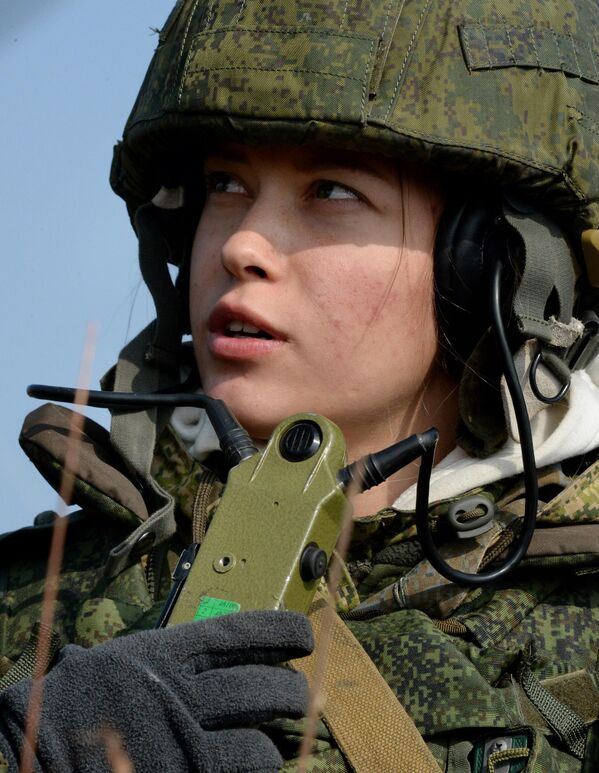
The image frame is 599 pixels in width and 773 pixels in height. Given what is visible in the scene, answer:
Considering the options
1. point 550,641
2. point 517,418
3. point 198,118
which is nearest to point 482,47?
point 198,118

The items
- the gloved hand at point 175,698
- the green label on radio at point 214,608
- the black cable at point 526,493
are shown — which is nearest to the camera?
the gloved hand at point 175,698

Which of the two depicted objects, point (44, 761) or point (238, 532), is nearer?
point (44, 761)

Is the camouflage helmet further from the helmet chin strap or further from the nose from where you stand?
the helmet chin strap

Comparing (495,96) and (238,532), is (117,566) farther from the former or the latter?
(495,96)

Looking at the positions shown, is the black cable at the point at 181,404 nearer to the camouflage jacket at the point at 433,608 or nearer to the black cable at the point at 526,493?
the camouflage jacket at the point at 433,608

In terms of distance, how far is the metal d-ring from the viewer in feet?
8.91

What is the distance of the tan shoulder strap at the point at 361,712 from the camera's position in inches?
86.1

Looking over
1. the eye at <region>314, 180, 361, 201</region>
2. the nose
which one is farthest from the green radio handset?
the eye at <region>314, 180, 361, 201</region>

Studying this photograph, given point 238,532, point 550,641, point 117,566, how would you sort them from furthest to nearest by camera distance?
point 117,566
point 550,641
point 238,532

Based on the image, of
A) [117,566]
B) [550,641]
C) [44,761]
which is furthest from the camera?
[117,566]

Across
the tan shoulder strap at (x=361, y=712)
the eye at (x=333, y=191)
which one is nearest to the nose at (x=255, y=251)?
the eye at (x=333, y=191)

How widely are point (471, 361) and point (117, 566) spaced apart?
88 centimetres

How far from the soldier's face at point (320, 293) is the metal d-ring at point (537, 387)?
217 mm

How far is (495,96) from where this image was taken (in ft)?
9.05
